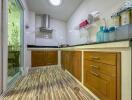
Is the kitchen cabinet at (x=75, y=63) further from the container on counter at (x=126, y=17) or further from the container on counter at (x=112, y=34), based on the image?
the container on counter at (x=126, y=17)

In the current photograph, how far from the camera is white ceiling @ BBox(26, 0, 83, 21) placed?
3581 mm

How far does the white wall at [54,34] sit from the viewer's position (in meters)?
4.28

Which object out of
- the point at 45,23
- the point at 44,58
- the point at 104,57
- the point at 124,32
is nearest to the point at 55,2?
→ the point at 45,23

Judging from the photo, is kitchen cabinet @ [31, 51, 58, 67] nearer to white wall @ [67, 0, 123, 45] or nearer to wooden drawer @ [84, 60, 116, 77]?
white wall @ [67, 0, 123, 45]

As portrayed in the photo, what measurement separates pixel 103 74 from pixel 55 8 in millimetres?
3427

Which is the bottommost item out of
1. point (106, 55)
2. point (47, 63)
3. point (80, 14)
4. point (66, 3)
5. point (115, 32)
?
point (47, 63)

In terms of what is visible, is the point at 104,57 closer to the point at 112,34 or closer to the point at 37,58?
the point at 112,34

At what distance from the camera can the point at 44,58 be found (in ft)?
13.3

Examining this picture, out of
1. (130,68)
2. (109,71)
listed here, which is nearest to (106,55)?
(109,71)

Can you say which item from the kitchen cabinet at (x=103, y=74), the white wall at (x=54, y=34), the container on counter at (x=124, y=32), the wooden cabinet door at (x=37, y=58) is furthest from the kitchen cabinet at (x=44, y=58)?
the container on counter at (x=124, y=32)

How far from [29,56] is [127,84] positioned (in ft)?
11.3

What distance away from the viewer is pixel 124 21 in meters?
1.49

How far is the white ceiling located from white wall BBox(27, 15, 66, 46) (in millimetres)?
323

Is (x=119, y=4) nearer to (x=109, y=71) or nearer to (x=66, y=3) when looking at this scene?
(x=109, y=71)
